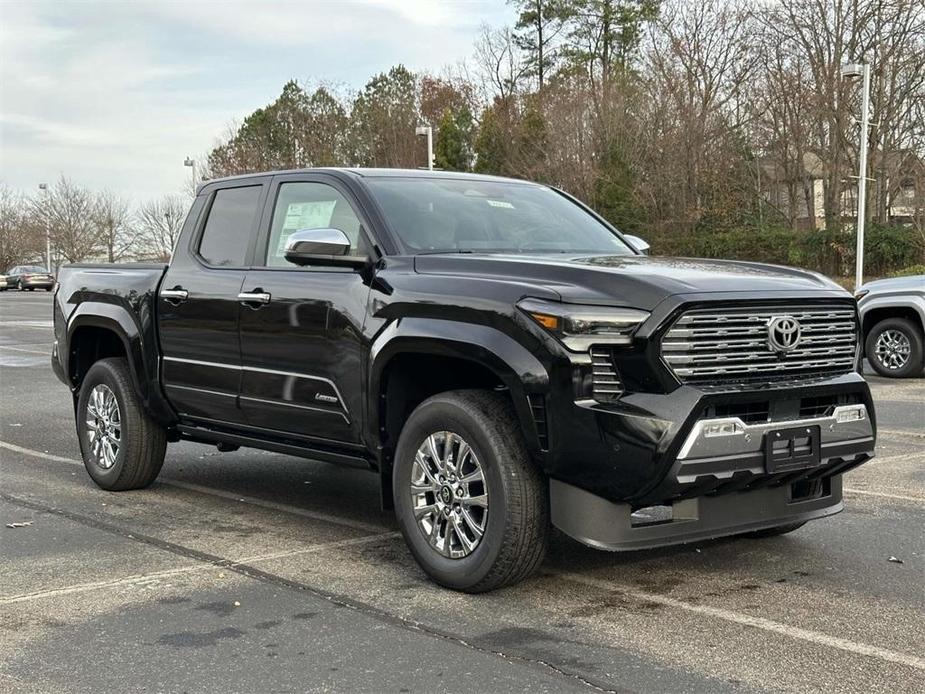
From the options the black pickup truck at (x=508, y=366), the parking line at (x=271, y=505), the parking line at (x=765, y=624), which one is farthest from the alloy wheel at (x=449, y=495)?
the parking line at (x=271, y=505)

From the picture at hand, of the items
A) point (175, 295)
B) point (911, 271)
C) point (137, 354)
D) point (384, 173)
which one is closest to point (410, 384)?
point (384, 173)

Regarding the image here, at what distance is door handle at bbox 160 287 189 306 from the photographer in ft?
21.9

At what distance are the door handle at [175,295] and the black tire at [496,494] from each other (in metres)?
2.19

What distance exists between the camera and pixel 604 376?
4.53 metres

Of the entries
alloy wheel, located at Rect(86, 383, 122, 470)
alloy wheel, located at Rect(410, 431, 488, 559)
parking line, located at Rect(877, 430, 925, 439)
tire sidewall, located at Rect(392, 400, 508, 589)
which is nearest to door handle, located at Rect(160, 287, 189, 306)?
alloy wheel, located at Rect(86, 383, 122, 470)

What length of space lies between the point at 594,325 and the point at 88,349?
4.51m

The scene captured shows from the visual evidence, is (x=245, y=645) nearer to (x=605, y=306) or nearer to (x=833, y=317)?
(x=605, y=306)

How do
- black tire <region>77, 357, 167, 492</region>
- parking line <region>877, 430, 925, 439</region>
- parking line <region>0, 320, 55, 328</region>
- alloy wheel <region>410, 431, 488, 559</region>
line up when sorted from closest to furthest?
alloy wheel <region>410, 431, 488, 559</region> < black tire <region>77, 357, 167, 492</region> < parking line <region>877, 430, 925, 439</region> < parking line <region>0, 320, 55, 328</region>

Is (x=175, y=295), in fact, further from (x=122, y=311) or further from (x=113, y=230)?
(x=113, y=230)

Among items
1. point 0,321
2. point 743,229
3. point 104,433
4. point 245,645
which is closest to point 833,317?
point 245,645

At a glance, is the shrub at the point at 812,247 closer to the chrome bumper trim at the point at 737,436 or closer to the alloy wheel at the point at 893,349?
the alloy wheel at the point at 893,349

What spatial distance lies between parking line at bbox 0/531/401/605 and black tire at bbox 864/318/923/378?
9.36 metres

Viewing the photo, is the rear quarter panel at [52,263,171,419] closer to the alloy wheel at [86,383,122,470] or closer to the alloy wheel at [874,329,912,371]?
the alloy wheel at [86,383,122,470]

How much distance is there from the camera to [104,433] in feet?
24.2
